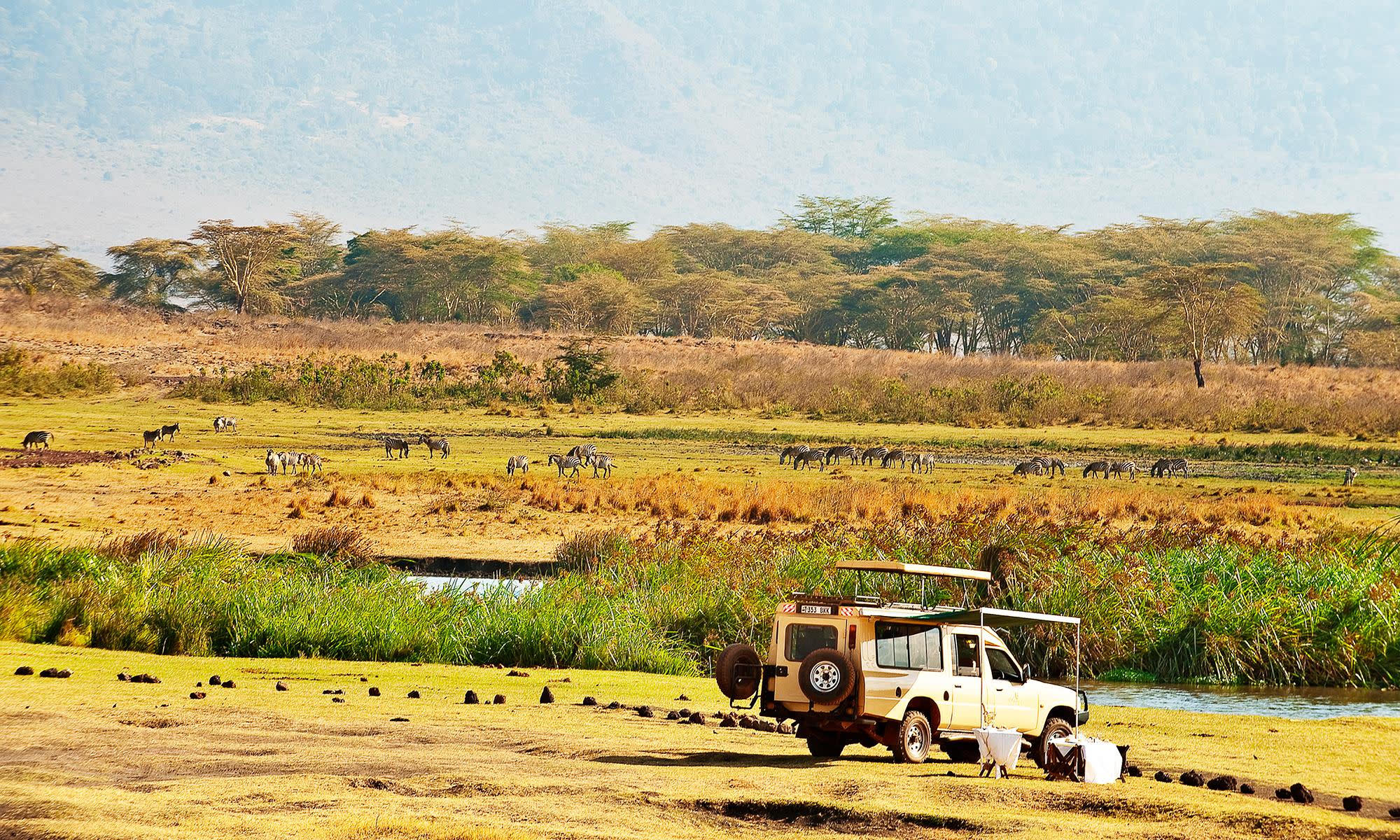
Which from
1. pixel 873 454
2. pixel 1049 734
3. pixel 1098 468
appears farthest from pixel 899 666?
pixel 873 454

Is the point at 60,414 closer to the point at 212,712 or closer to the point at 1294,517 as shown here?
the point at 1294,517

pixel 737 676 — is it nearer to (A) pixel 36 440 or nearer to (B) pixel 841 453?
(B) pixel 841 453

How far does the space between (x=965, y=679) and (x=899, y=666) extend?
0.57 meters

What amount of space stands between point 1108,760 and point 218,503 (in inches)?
955

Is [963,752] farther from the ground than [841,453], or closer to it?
closer to it

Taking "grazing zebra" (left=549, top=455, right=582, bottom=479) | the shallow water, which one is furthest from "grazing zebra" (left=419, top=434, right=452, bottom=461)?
the shallow water

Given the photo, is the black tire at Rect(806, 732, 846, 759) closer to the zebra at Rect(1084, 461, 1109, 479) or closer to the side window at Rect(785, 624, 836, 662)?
the side window at Rect(785, 624, 836, 662)

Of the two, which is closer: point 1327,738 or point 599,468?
point 1327,738

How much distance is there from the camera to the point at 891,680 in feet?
32.7

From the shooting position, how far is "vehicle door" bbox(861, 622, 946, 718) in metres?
9.95

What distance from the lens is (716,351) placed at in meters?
75.4

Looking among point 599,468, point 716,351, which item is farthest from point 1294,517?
point 716,351

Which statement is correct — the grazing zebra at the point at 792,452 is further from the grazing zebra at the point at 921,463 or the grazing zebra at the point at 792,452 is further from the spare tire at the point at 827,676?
the spare tire at the point at 827,676

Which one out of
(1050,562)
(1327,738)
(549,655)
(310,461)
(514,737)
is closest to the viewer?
(514,737)
